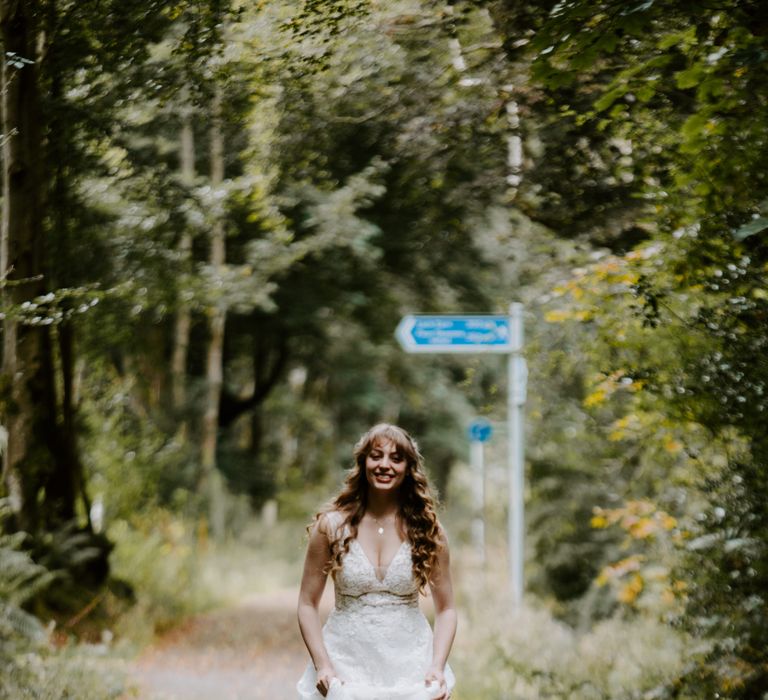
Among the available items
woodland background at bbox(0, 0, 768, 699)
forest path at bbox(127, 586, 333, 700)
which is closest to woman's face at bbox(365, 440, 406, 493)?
woodland background at bbox(0, 0, 768, 699)

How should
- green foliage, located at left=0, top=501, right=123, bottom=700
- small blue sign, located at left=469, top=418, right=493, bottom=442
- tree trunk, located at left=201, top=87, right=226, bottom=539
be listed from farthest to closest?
tree trunk, located at left=201, top=87, right=226, bottom=539 < small blue sign, located at left=469, top=418, right=493, bottom=442 < green foliage, located at left=0, top=501, right=123, bottom=700

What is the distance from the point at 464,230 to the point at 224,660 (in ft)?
18.2

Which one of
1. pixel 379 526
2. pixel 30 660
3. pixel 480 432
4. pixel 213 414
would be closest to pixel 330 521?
pixel 379 526

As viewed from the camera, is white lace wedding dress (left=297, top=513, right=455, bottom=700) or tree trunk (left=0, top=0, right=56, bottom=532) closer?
white lace wedding dress (left=297, top=513, right=455, bottom=700)

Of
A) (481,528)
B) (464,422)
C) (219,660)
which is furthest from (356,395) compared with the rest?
(219,660)

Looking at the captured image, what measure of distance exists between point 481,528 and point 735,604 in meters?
9.82

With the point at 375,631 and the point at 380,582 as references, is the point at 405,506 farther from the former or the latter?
the point at 375,631

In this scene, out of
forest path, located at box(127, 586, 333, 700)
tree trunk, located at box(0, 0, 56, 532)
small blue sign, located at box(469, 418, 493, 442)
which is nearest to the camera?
tree trunk, located at box(0, 0, 56, 532)

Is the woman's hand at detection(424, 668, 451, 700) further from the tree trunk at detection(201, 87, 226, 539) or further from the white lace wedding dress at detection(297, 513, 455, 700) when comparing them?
the tree trunk at detection(201, 87, 226, 539)

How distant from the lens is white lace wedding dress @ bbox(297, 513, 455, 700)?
4418 millimetres

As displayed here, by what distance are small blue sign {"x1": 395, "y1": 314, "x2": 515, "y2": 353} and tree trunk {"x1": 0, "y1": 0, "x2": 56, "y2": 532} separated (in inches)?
141

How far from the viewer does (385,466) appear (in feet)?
14.9

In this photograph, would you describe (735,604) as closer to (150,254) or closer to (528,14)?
(528,14)

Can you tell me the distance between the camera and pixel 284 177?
8.65 meters
